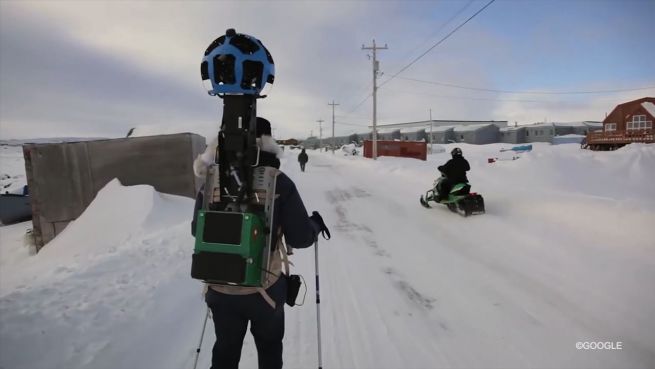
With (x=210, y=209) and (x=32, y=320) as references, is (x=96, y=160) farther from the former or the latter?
(x=210, y=209)

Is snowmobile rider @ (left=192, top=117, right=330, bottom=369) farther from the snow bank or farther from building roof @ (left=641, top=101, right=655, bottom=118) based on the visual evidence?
building roof @ (left=641, top=101, right=655, bottom=118)

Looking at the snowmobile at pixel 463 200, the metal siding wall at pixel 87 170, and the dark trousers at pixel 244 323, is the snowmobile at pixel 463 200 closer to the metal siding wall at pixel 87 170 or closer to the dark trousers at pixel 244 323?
the dark trousers at pixel 244 323

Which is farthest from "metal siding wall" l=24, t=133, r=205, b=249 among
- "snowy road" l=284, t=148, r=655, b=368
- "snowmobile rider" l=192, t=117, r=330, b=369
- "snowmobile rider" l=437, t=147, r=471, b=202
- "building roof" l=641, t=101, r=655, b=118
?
"building roof" l=641, t=101, r=655, b=118

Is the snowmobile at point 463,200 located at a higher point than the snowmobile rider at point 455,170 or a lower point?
lower

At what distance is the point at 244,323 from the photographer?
6.73ft


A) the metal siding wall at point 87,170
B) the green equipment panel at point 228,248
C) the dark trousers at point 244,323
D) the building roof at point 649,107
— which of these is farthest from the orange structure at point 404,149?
the green equipment panel at point 228,248

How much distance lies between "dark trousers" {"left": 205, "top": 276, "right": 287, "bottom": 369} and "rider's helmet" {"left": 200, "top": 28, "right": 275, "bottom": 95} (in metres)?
1.27

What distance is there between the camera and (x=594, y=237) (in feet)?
19.3

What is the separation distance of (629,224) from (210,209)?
722cm

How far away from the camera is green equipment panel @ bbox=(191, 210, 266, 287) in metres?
1.78

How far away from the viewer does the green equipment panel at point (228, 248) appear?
70.2 inches

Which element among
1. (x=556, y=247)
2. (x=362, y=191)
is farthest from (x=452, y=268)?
(x=362, y=191)

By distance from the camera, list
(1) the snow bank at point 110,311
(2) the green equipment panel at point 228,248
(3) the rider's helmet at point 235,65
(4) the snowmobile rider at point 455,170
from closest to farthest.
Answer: (2) the green equipment panel at point 228,248 < (3) the rider's helmet at point 235,65 < (1) the snow bank at point 110,311 < (4) the snowmobile rider at point 455,170

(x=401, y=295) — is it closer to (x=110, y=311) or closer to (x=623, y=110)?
(x=110, y=311)
